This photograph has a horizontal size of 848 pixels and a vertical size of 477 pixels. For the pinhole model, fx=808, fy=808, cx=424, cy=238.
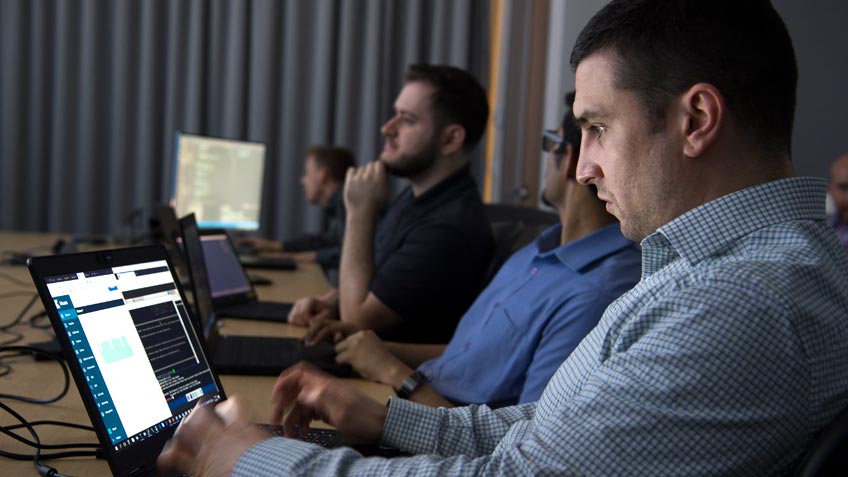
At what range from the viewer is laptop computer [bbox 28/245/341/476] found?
898mm

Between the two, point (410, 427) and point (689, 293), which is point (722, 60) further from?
point (410, 427)

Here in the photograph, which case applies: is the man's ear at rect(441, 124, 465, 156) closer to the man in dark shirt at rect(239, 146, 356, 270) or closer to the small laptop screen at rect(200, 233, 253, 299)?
the small laptop screen at rect(200, 233, 253, 299)

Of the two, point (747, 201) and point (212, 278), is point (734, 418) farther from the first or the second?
point (212, 278)

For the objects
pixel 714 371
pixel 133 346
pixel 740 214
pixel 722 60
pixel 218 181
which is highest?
pixel 722 60

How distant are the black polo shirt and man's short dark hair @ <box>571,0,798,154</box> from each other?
1.34 m

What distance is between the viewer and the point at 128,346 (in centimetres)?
97

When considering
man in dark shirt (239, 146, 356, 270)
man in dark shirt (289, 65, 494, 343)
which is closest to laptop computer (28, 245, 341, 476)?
man in dark shirt (289, 65, 494, 343)

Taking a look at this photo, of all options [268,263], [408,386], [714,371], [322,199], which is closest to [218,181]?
[268,263]

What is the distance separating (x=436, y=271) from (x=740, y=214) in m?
1.40

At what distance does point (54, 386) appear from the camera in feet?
4.26

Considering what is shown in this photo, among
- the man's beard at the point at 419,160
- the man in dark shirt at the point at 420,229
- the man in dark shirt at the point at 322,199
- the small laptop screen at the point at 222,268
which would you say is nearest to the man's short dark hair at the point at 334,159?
the man in dark shirt at the point at 322,199

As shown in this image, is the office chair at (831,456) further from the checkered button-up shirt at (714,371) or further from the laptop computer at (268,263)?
the laptop computer at (268,263)

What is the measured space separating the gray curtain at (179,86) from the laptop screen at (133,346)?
11.8 feet

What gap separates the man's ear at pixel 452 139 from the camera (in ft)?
8.21
